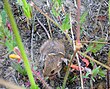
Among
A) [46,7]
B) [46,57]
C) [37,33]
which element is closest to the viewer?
[46,57]

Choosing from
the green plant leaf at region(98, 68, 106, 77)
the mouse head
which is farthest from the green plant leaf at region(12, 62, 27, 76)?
the green plant leaf at region(98, 68, 106, 77)

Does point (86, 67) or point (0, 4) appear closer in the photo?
point (86, 67)

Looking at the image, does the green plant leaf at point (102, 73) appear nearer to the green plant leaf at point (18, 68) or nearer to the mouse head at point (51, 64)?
the mouse head at point (51, 64)

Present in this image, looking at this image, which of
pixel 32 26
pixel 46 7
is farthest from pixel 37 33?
pixel 46 7

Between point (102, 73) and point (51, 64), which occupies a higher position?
point (51, 64)

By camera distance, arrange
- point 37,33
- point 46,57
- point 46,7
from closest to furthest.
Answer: point 46,57 → point 37,33 → point 46,7

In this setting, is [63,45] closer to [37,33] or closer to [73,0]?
[37,33]

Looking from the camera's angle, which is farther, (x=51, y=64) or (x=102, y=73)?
(x=102, y=73)

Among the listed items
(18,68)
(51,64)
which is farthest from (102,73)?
(18,68)

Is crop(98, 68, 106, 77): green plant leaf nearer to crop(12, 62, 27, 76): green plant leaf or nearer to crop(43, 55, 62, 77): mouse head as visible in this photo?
crop(43, 55, 62, 77): mouse head

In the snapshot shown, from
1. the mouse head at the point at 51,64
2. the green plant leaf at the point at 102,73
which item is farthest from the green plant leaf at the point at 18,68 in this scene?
the green plant leaf at the point at 102,73

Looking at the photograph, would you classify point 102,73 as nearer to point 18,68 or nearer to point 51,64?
point 51,64
